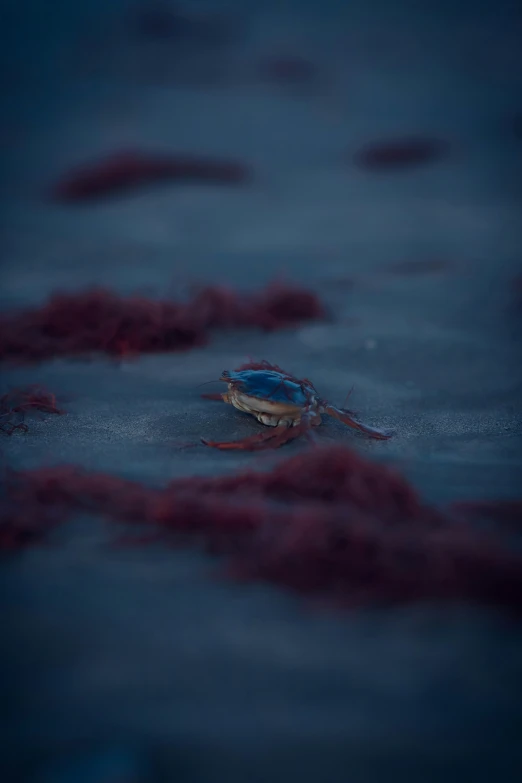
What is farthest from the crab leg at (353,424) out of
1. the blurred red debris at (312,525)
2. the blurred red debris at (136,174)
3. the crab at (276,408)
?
the blurred red debris at (136,174)

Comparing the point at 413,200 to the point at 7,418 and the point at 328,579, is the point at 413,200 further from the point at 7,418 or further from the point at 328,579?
the point at 328,579

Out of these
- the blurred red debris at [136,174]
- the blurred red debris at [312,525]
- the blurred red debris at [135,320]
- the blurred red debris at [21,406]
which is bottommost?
the blurred red debris at [312,525]

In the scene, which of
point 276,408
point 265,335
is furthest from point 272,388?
point 265,335

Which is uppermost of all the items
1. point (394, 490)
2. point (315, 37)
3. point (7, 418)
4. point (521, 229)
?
point (315, 37)

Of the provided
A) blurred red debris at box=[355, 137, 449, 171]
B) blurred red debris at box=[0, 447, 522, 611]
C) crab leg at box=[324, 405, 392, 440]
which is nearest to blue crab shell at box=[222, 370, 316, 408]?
crab leg at box=[324, 405, 392, 440]

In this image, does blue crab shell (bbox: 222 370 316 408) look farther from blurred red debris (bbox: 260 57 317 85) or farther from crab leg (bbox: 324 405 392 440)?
blurred red debris (bbox: 260 57 317 85)

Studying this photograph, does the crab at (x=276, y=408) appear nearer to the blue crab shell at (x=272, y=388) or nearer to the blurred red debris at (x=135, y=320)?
the blue crab shell at (x=272, y=388)

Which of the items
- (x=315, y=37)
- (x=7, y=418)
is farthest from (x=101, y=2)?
(x=7, y=418)
